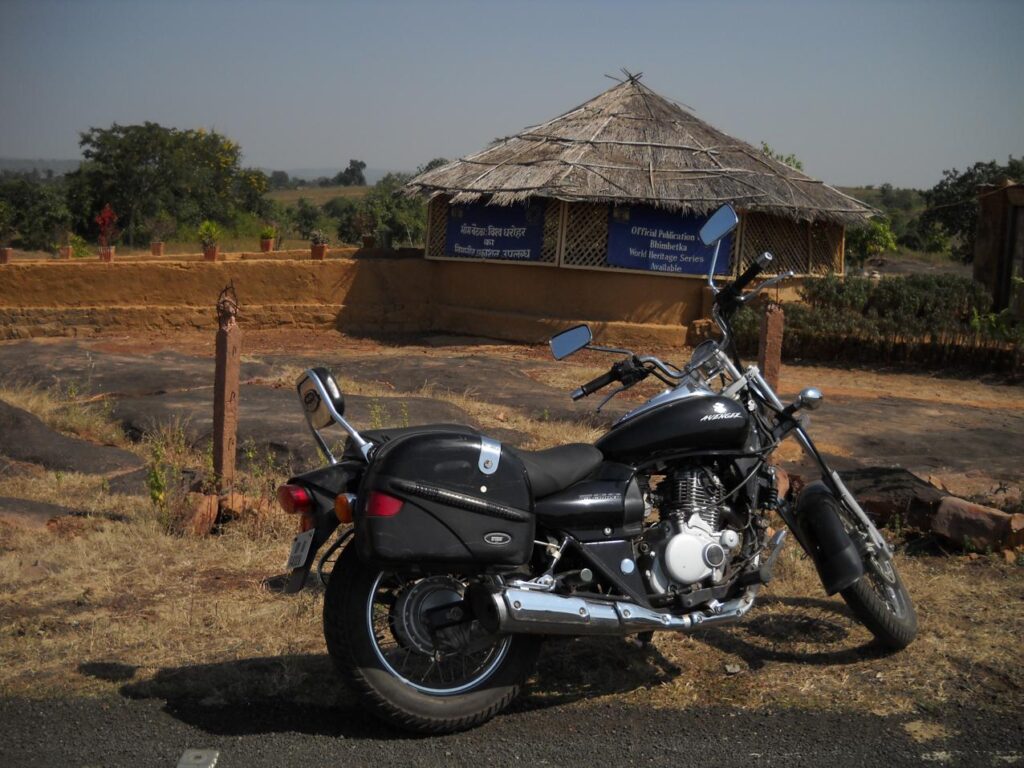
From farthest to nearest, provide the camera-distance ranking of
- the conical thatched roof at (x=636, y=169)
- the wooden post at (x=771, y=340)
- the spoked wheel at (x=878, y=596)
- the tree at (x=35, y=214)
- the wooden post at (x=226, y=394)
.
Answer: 1. the tree at (x=35, y=214)
2. the conical thatched roof at (x=636, y=169)
3. the wooden post at (x=771, y=340)
4. the wooden post at (x=226, y=394)
5. the spoked wheel at (x=878, y=596)

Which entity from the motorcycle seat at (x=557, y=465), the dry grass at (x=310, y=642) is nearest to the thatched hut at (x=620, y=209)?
the dry grass at (x=310, y=642)

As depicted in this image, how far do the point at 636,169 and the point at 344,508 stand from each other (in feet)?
45.7

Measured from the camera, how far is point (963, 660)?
420cm

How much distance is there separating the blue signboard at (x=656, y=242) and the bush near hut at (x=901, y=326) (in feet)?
4.20

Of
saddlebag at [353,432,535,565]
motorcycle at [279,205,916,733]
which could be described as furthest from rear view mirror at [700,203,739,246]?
saddlebag at [353,432,535,565]

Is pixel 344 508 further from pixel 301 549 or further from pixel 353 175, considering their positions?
pixel 353 175

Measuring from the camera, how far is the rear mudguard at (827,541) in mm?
4016

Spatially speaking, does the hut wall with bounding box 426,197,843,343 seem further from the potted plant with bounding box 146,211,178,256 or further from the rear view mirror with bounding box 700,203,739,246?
the potted plant with bounding box 146,211,178,256

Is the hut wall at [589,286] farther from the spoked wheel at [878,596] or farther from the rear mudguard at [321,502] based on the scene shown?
the rear mudguard at [321,502]

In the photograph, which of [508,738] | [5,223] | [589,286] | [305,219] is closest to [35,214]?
[5,223]

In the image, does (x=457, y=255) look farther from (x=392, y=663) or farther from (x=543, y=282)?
(x=392, y=663)

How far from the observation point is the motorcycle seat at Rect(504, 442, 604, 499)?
12.1 feet

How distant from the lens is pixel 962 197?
3303 centimetres

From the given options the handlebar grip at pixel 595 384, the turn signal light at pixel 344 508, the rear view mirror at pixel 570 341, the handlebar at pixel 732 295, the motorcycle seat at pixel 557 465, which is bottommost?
the turn signal light at pixel 344 508
